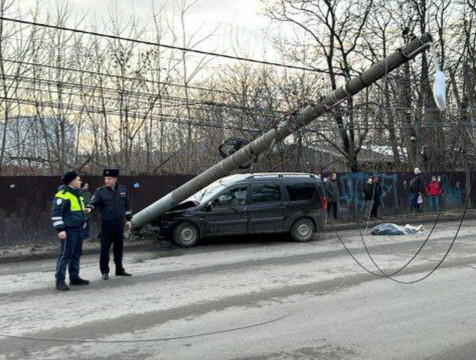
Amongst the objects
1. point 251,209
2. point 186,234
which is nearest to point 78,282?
point 186,234

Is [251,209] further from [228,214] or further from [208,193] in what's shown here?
[208,193]

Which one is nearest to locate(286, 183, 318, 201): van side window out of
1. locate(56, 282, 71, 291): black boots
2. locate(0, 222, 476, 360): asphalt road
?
locate(0, 222, 476, 360): asphalt road

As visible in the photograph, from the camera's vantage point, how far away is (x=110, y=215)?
8.45 meters

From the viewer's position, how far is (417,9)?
2472 cm

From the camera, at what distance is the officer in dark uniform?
8.44 meters

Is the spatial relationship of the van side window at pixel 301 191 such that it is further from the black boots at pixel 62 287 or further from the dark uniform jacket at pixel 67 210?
the black boots at pixel 62 287

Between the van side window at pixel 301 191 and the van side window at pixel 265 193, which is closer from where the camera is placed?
the van side window at pixel 265 193

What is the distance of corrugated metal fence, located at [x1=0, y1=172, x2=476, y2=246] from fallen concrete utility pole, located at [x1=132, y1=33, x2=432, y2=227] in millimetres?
2355

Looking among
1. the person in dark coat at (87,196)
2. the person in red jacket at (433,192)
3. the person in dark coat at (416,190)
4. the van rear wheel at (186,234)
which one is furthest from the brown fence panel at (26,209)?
the person in red jacket at (433,192)

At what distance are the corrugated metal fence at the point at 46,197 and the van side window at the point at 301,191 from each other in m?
4.03

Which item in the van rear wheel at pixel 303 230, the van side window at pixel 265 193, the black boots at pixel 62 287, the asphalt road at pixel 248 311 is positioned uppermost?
the van side window at pixel 265 193

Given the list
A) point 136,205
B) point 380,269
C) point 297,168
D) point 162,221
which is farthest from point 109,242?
point 297,168

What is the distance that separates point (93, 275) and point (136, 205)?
6.19 meters

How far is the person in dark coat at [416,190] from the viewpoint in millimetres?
20062
